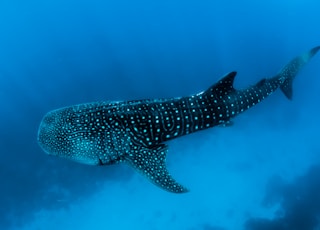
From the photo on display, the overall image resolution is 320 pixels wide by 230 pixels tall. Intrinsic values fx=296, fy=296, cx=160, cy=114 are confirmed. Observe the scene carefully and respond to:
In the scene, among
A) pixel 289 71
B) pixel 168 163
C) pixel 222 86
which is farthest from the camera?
pixel 168 163

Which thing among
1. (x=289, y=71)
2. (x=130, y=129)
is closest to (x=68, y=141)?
(x=130, y=129)

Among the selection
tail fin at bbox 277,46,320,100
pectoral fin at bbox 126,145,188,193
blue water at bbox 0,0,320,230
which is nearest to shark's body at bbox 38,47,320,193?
pectoral fin at bbox 126,145,188,193

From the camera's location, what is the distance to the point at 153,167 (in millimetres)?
4918

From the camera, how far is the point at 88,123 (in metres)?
4.81

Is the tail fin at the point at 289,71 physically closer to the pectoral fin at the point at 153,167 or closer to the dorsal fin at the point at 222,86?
the dorsal fin at the point at 222,86

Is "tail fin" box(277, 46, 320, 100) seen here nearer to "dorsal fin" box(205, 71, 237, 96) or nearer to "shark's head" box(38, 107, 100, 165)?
"dorsal fin" box(205, 71, 237, 96)

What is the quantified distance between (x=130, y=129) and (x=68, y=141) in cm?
102

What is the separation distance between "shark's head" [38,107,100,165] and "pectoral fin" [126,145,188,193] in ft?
2.09

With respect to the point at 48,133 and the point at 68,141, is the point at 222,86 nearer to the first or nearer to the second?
the point at 68,141

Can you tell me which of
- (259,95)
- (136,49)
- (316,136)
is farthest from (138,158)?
(136,49)

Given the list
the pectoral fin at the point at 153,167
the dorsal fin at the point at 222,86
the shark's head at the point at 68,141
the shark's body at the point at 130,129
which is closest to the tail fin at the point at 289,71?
the dorsal fin at the point at 222,86

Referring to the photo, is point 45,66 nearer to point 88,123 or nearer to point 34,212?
point 34,212

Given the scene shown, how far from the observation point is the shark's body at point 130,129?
4.82 m

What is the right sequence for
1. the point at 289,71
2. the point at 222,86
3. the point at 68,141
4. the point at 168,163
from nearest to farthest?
the point at 68,141 < the point at 222,86 < the point at 289,71 < the point at 168,163
